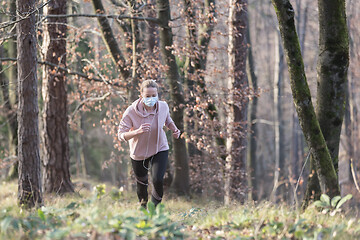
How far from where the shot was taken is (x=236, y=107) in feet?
40.6

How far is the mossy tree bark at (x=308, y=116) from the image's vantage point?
6.85m

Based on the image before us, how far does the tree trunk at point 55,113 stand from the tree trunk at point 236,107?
13.8 ft

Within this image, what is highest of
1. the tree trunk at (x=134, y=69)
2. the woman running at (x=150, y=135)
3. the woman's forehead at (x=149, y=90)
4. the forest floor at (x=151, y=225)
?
the tree trunk at (x=134, y=69)

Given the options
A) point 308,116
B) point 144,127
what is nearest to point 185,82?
point 308,116

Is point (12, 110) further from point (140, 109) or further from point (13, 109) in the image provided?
point (140, 109)

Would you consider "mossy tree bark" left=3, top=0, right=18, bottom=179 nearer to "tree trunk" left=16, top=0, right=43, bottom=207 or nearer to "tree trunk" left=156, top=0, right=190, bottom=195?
"tree trunk" left=156, top=0, right=190, bottom=195

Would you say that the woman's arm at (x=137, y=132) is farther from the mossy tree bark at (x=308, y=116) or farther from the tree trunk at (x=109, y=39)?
the tree trunk at (x=109, y=39)

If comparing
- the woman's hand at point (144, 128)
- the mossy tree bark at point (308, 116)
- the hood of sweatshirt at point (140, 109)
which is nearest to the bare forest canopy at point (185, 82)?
the mossy tree bark at point (308, 116)

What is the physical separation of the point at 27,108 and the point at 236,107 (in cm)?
636

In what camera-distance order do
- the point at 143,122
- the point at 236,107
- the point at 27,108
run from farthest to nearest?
the point at 236,107, the point at 27,108, the point at 143,122

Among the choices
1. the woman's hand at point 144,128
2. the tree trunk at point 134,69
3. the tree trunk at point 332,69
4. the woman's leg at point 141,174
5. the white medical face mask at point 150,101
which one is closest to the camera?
the woman's hand at point 144,128

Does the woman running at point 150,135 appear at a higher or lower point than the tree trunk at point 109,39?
lower

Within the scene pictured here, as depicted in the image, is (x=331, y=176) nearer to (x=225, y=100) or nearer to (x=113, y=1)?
(x=225, y=100)

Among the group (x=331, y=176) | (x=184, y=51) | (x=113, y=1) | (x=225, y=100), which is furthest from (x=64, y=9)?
(x=331, y=176)
